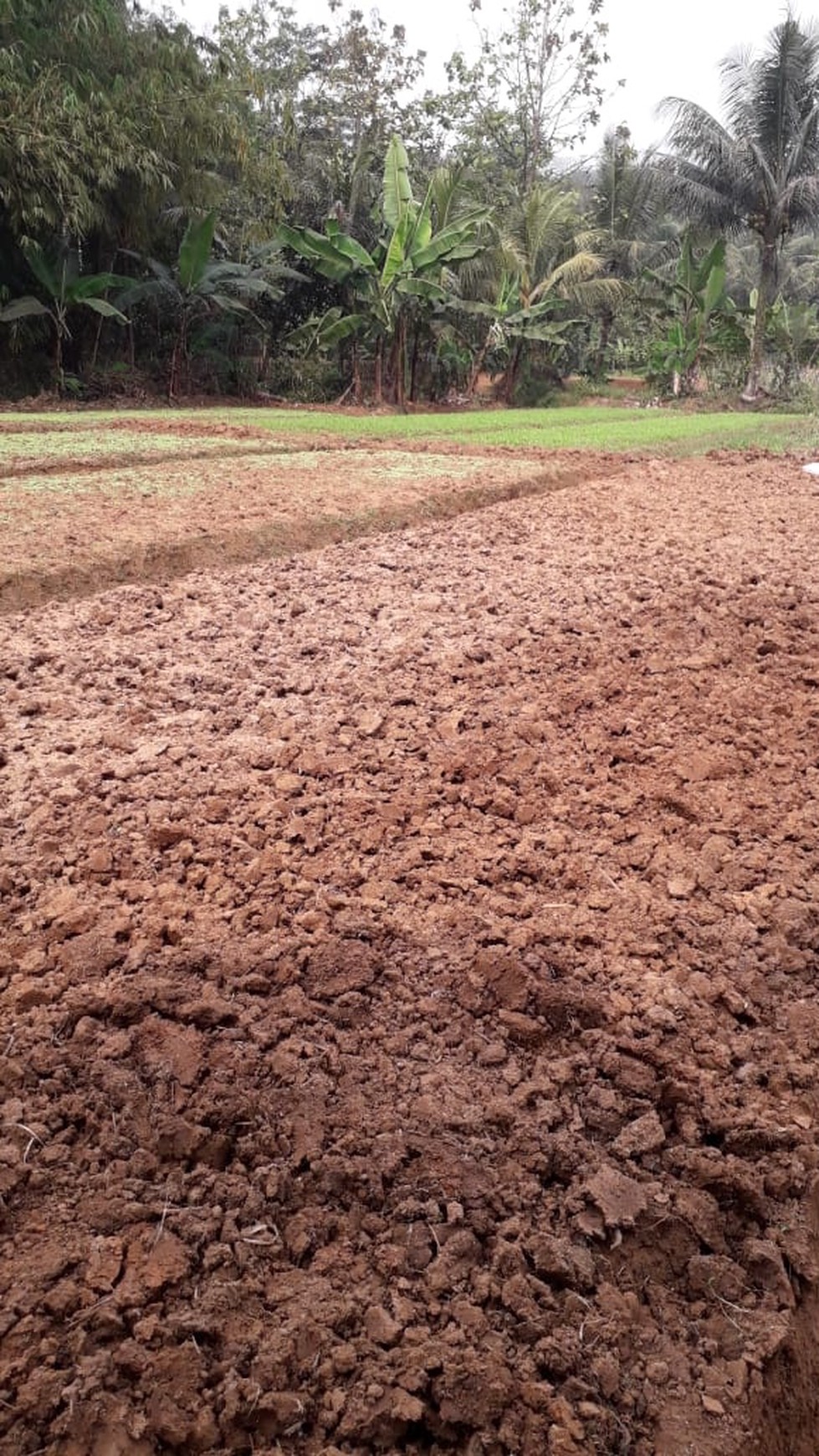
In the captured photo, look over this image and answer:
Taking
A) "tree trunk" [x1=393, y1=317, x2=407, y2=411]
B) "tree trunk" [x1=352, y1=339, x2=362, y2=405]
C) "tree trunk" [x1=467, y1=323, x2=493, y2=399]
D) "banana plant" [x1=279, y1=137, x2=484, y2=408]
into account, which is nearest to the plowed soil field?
"banana plant" [x1=279, y1=137, x2=484, y2=408]

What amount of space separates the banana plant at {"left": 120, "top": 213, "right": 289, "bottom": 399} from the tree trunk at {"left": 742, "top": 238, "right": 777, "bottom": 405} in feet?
32.1

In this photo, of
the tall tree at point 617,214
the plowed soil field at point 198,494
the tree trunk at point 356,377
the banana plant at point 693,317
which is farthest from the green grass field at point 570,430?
the tall tree at point 617,214

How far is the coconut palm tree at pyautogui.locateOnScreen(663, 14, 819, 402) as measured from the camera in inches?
690

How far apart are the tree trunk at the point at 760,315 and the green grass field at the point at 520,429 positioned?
445cm

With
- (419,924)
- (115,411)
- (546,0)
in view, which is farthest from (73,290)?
(546,0)

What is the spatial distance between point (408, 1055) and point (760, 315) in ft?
67.0

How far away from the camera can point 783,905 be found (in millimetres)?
→ 2285

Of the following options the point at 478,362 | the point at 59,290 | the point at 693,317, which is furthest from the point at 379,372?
the point at 693,317

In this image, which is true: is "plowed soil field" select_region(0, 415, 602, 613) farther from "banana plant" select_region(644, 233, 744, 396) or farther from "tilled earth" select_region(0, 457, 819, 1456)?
"banana plant" select_region(644, 233, 744, 396)

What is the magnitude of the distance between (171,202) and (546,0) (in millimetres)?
14320

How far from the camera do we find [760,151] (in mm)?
17875

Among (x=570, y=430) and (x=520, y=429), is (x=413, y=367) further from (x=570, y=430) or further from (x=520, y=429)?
(x=570, y=430)

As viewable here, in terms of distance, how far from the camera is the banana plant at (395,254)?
1405 cm

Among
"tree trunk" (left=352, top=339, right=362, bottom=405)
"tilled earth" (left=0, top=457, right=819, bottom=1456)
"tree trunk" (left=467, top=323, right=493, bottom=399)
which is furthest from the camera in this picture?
"tree trunk" (left=467, top=323, right=493, bottom=399)
